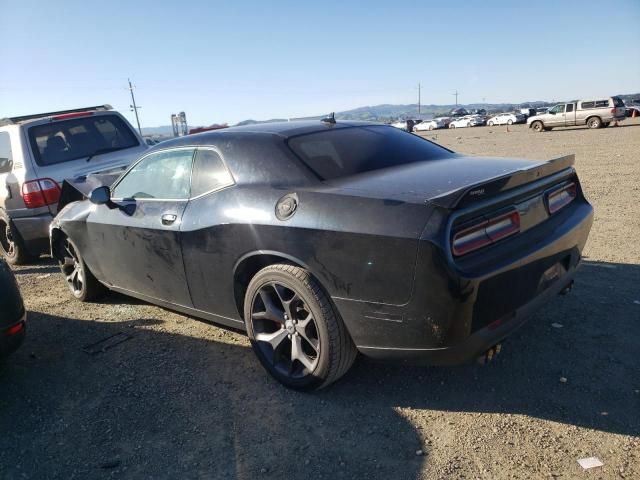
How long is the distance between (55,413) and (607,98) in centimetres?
3105

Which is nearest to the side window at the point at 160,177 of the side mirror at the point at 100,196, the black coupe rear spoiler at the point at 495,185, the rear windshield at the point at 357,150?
the side mirror at the point at 100,196

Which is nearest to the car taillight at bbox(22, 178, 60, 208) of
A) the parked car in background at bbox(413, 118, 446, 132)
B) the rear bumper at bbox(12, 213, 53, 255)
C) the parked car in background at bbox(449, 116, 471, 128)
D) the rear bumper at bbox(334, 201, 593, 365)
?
the rear bumper at bbox(12, 213, 53, 255)

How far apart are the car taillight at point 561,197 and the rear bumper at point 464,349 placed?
680 mm

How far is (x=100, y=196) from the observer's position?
4.09m

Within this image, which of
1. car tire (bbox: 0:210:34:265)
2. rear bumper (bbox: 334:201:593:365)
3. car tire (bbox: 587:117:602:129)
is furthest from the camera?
car tire (bbox: 587:117:602:129)

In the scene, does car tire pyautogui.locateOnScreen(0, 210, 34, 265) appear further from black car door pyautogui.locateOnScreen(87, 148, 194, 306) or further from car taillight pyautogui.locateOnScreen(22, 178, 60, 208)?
black car door pyautogui.locateOnScreen(87, 148, 194, 306)

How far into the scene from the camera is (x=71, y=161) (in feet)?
20.7

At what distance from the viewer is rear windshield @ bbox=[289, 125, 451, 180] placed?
321 cm

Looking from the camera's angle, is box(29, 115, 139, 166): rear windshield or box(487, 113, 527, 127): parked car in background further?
box(487, 113, 527, 127): parked car in background

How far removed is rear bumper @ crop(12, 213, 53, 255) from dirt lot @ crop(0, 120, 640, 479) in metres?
2.37

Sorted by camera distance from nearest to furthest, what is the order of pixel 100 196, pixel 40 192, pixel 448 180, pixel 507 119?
pixel 448 180 → pixel 100 196 → pixel 40 192 → pixel 507 119

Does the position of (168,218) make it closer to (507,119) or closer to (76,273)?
(76,273)

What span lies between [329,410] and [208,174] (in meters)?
1.79

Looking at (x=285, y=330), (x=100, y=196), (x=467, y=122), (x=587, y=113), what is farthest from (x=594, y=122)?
(x=285, y=330)
